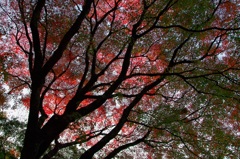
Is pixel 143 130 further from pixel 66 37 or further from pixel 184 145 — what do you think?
pixel 66 37

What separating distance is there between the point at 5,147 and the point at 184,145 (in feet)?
23.9

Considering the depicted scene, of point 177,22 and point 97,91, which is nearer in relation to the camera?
point 177,22

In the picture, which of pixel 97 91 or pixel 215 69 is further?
pixel 97 91

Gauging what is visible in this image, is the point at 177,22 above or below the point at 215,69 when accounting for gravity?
above

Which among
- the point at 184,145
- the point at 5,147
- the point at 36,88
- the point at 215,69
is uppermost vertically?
the point at 215,69

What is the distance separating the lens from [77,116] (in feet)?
22.6

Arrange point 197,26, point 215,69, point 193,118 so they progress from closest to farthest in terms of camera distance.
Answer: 1. point 197,26
2. point 215,69
3. point 193,118

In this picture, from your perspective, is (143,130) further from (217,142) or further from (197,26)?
(197,26)

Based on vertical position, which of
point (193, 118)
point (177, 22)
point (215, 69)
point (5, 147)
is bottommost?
point (5, 147)

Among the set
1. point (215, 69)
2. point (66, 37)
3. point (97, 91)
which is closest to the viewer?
point (66, 37)

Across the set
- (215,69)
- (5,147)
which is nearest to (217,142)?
(215,69)

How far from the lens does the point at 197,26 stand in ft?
22.5

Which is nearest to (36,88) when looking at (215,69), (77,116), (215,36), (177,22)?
(77,116)

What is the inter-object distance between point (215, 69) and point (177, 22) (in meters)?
1.90
